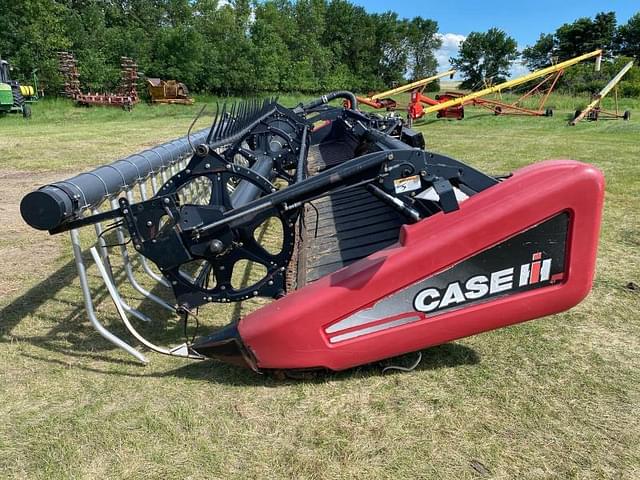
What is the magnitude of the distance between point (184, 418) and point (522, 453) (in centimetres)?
156

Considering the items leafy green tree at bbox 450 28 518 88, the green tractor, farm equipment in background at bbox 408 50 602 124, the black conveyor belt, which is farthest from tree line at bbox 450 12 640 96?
the black conveyor belt

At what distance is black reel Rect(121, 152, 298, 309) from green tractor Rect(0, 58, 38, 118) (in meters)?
23.4

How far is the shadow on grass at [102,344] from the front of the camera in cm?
282

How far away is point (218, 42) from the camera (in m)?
42.3

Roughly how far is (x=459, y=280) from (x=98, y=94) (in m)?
33.4

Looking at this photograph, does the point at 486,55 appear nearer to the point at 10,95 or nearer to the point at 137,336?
the point at 10,95

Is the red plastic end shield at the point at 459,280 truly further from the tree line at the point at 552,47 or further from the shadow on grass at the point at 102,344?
the tree line at the point at 552,47

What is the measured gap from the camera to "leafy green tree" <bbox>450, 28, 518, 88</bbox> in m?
65.2

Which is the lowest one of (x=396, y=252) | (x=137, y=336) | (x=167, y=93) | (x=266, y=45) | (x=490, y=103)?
(x=137, y=336)

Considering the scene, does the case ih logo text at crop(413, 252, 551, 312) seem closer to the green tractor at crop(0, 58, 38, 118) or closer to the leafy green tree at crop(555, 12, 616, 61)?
the green tractor at crop(0, 58, 38, 118)

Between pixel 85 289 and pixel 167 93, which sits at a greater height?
pixel 167 93

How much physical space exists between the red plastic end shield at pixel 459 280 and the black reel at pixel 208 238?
1.10 feet

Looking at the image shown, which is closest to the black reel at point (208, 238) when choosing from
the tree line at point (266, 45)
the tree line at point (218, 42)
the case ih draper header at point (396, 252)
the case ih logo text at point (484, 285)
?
the case ih draper header at point (396, 252)

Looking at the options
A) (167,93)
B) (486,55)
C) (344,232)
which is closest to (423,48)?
(486,55)
